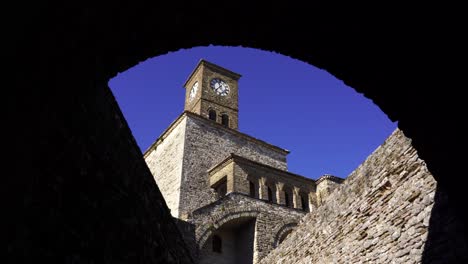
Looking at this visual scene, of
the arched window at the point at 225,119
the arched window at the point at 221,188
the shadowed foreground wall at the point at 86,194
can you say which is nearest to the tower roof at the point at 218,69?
the arched window at the point at 225,119

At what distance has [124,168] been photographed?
176 inches

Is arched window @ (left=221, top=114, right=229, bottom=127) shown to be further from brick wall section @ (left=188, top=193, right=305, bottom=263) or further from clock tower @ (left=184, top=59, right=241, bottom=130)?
brick wall section @ (left=188, top=193, right=305, bottom=263)

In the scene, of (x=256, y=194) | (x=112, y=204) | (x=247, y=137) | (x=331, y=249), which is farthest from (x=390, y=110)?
(x=247, y=137)

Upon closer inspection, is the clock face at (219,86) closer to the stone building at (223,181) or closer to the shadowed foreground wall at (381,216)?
the stone building at (223,181)

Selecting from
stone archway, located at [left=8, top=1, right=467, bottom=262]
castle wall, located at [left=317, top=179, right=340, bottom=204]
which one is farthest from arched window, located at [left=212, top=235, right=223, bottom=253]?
stone archway, located at [left=8, top=1, right=467, bottom=262]

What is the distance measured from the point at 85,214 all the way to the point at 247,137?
83.6ft

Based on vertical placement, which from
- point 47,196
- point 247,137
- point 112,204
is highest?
point 247,137

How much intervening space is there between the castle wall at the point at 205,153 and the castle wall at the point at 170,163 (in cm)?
37

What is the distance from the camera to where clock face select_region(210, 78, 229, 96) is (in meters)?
31.8

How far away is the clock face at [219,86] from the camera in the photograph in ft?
104

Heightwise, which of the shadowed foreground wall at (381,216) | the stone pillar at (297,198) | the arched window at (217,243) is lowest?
the shadowed foreground wall at (381,216)

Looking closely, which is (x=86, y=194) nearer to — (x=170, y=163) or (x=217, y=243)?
(x=217, y=243)

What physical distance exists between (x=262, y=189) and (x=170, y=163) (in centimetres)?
661

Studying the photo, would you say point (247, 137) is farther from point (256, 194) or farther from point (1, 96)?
point (1, 96)
